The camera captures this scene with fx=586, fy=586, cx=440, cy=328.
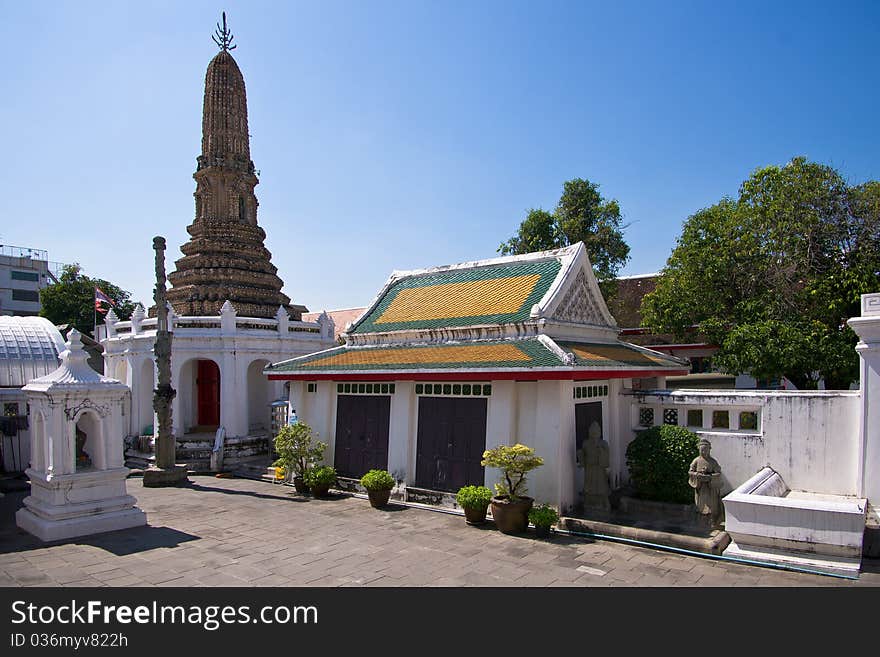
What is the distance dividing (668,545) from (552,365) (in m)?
3.53

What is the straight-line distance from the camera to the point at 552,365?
35.3 ft

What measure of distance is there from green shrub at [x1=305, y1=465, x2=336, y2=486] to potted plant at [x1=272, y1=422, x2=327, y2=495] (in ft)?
0.93

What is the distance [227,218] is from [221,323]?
5.79m

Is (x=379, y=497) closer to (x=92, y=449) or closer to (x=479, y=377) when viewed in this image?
(x=479, y=377)

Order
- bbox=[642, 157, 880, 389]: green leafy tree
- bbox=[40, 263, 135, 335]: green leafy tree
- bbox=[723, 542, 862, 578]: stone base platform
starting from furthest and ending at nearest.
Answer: bbox=[40, 263, 135, 335]: green leafy tree → bbox=[642, 157, 880, 389]: green leafy tree → bbox=[723, 542, 862, 578]: stone base platform

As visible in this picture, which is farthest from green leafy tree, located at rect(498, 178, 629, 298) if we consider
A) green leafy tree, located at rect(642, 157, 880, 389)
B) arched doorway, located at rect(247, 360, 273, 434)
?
arched doorway, located at rect(247, 360, 273, 434)

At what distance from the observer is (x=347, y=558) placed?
9.43 metres

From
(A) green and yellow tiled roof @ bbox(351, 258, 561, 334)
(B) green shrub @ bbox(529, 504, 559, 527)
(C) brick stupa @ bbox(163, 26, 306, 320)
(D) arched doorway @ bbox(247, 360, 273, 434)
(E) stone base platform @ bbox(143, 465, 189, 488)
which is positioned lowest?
(E) stone base platform @ bbox(143, 465, 189, 488)

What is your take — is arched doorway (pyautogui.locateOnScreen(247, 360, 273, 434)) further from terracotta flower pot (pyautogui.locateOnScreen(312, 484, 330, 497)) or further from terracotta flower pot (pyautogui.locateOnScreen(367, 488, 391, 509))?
terracotta flower pot (pyautogui.locateOnScreen(367, 488, 391, 509))

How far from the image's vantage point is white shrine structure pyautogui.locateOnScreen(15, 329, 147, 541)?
1091 cm

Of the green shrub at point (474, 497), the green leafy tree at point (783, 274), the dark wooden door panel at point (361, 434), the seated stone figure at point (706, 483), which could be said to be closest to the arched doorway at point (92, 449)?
the dark wooden door panel at point (361, 434)

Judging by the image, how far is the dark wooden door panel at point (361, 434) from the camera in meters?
14.1
